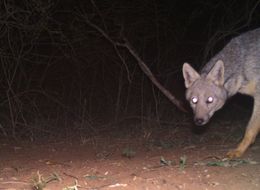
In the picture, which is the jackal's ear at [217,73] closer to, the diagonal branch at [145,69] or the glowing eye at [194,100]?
the glowing eye at [194,100]

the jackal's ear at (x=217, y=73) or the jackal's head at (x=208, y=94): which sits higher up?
the jackal's ear at (x=217, y=73)

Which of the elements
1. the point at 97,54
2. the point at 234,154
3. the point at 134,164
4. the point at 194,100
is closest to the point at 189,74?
the point at 194,100

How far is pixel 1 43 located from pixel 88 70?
312cm

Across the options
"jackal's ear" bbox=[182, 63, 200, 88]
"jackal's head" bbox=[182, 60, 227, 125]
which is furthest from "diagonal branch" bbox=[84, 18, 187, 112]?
"jackal's head" bbox=[182, 60, 227, 125]

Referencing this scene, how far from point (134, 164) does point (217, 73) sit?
1.76 meters

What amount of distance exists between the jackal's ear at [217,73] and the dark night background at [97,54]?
9.35 feet

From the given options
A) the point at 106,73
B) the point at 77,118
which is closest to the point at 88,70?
the point at 106,73

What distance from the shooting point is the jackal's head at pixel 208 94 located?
679 centimetres

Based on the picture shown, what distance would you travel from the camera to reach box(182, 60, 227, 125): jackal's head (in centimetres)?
679

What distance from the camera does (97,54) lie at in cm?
1180

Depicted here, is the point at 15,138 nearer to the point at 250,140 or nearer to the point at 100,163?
the point at 100,163

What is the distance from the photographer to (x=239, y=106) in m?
11.4

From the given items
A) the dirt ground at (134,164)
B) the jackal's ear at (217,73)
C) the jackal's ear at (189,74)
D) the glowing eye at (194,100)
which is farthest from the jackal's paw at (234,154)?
the jackal's ear at (189,74)

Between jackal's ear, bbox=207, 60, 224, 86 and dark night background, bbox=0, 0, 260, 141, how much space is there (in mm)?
2851
